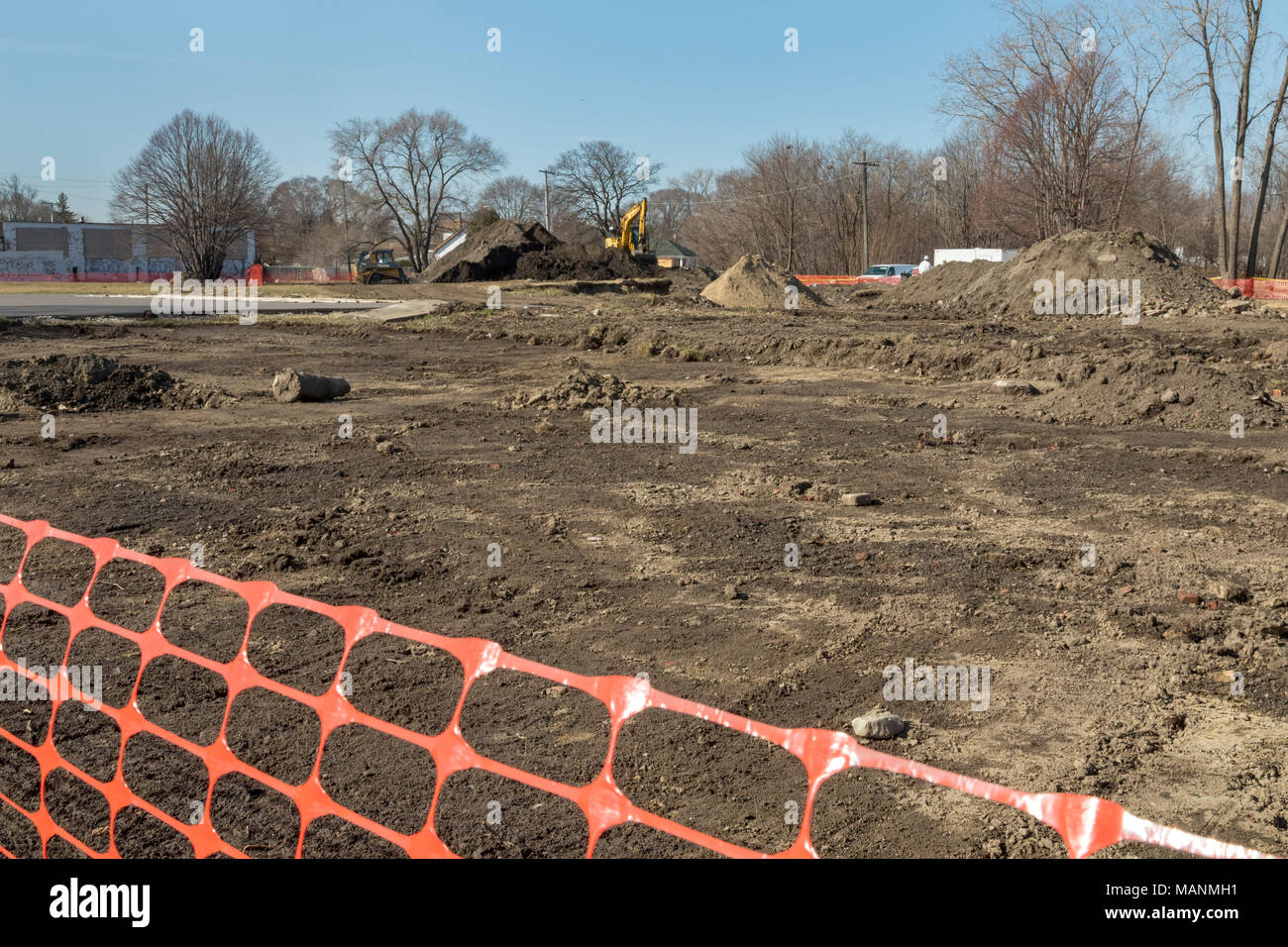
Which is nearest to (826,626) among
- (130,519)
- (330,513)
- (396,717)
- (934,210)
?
(396,717)

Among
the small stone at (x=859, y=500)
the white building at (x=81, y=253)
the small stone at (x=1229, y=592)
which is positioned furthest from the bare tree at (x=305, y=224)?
the small stone at (x=1229, y=592)

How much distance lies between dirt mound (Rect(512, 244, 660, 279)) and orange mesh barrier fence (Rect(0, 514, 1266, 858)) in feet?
149

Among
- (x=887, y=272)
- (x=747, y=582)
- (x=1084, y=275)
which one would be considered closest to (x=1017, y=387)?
(x=747, y=582)

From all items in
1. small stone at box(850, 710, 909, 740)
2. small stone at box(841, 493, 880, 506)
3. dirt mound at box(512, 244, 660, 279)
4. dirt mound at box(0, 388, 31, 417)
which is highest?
dirt mound at box(512, 244, 660, 279)

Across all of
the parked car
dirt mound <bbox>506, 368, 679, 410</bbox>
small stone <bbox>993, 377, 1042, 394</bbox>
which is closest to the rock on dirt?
dirt mound <bbox>506, 368, 679, 410</bbox>

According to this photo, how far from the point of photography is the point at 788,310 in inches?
1310

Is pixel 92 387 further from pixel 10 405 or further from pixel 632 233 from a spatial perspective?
pixel 632 233

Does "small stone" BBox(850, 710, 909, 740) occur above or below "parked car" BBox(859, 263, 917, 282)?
below

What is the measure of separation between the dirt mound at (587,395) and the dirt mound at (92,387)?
5.14m

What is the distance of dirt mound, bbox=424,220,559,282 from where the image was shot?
170ft

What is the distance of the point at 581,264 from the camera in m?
51.2

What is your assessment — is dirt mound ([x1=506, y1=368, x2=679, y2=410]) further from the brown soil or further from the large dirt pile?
the large dirt pile
